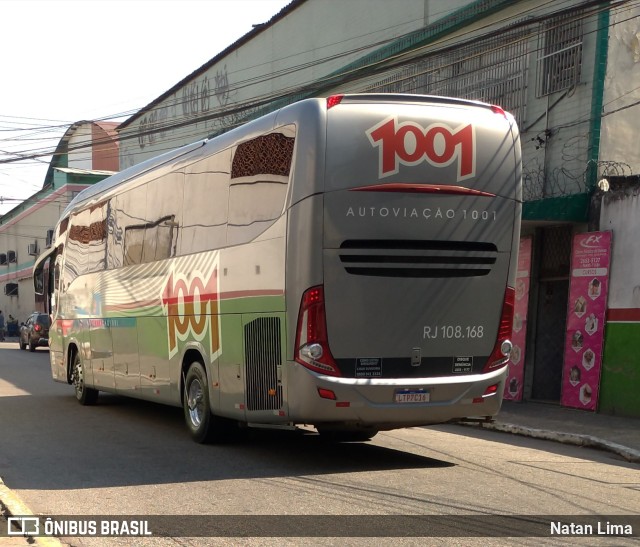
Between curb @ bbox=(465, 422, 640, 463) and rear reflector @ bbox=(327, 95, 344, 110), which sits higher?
rear reflector @ bbox=(327, 95, 344, 110)

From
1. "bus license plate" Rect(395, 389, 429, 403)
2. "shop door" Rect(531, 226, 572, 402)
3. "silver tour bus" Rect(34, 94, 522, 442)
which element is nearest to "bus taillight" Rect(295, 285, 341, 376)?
"silver tour bus" Rect(34, 94, 522, 442)

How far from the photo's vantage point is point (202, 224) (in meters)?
10.9

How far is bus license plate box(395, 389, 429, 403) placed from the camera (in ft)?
29.2

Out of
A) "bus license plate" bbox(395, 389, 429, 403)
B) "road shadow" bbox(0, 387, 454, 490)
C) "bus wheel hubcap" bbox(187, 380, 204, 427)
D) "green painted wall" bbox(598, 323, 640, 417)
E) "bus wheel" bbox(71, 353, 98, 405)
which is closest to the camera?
"road shadow" bbox(0, 387, 454, 490)

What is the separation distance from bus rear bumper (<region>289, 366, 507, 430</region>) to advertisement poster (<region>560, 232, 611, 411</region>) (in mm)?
6926

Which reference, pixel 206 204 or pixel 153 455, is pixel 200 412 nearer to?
pixel 153 455

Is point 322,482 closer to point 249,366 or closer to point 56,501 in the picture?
point 249,366

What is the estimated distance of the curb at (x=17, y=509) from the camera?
19.9ft

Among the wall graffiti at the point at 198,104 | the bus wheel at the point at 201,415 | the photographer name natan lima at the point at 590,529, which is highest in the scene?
the wall graffiti at the point at 198,104

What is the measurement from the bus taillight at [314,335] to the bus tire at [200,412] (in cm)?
225

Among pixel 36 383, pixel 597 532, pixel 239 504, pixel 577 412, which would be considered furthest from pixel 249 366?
pixel 36 383

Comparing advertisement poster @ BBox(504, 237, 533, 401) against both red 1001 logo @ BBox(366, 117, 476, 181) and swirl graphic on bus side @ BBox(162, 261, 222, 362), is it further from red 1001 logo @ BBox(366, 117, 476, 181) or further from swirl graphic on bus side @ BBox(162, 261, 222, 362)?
red 1001 logo @ BBox(366, 117, 476, 181)

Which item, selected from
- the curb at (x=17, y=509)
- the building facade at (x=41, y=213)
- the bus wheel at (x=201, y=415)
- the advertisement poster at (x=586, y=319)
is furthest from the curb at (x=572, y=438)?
the building facade at (x=41, y=213)

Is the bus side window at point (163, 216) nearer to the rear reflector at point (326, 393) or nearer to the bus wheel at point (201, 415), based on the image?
the bus wheel at point (201, 415)
